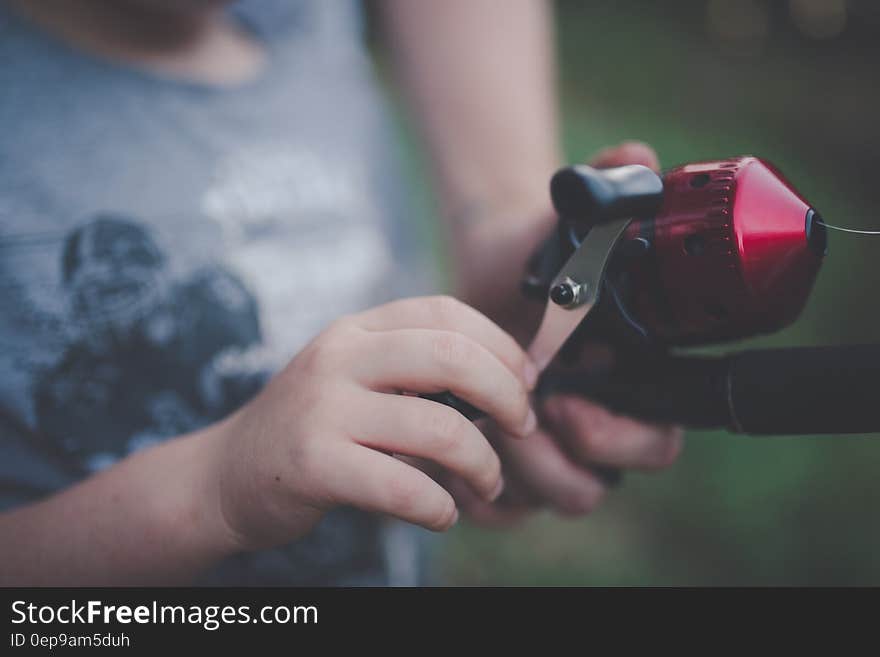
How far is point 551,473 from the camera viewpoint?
0.68 metres

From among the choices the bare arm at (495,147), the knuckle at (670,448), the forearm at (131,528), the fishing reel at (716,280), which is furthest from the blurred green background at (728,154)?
the forearm at (131,528)

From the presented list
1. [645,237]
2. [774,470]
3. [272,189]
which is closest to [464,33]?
[272,189]

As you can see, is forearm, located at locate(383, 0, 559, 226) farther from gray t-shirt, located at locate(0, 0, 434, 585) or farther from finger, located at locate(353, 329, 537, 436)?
finger, located at locate(353, 329, 537, 436)

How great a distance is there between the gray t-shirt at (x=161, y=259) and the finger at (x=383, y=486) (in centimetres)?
27

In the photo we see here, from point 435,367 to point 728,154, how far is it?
2256mm

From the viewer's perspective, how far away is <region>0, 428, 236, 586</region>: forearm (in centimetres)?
48

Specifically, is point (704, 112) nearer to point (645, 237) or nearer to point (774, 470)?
point (774, 470)

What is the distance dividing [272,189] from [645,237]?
436mm

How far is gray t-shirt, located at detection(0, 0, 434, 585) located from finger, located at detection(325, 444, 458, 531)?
27 centimetres

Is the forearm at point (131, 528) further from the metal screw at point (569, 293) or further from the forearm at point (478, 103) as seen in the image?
the forearm at point (478, 103)

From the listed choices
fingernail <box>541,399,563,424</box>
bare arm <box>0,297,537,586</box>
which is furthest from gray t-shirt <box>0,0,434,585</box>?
fingernail <box>541,399,563,424</box>

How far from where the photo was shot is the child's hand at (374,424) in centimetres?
42

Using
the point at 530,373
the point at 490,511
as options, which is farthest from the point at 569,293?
the point at 490,511

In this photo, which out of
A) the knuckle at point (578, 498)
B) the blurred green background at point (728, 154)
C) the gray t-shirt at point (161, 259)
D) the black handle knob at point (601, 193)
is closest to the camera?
the black handle knob at point (601, 193)
